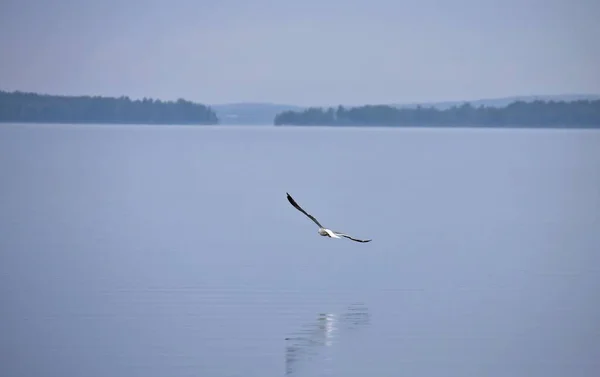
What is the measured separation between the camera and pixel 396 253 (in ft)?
91.7

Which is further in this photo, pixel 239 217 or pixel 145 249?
pixel 239 217

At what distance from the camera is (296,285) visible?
23500 mm

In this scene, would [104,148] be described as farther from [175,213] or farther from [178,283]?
[178,283]

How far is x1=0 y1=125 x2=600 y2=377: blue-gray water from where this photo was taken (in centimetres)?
1798

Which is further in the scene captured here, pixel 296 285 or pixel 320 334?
pixel 296 285

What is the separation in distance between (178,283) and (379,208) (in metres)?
16.5

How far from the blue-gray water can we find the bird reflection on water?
4 cm

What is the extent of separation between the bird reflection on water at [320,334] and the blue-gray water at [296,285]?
4 cm

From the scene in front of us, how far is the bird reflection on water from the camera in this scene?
1792 cm

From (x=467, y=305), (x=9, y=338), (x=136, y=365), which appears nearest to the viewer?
(x=136, y=365)

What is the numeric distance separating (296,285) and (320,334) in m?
4.33

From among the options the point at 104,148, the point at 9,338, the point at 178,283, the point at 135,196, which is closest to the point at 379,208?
the point at 135,196

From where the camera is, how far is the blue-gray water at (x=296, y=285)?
18.0 meters

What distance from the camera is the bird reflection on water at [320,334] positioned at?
1792cm
